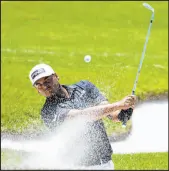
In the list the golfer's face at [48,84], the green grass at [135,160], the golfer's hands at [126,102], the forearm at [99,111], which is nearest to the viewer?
the forearm at [99,111]

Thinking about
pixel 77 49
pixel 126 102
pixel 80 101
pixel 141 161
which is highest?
pixel 77 49

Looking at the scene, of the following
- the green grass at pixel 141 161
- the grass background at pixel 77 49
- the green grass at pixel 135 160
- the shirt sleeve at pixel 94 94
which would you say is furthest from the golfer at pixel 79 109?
the grass background at pixel 77 49

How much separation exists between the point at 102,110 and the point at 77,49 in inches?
948

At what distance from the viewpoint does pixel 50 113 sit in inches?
323

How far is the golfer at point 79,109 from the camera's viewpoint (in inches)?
316

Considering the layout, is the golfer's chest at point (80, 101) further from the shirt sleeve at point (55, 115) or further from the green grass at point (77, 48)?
the green grass at point (77, 48)

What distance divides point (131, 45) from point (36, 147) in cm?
1650

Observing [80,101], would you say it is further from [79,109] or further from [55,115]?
[55,115]

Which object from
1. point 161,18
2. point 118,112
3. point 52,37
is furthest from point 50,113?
point 161,18

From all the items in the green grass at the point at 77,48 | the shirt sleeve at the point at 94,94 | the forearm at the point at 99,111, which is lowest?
the forearm at the point at 99,111

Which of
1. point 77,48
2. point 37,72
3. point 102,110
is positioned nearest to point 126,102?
point 102,110

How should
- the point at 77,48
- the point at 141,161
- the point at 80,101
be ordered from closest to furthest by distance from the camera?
the point at 80,101 → the point at 141,161 → the point at 77,48

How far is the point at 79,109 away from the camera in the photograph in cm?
820

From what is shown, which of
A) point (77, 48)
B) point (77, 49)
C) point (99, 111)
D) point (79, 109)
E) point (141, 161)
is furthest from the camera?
point (77, 48)
